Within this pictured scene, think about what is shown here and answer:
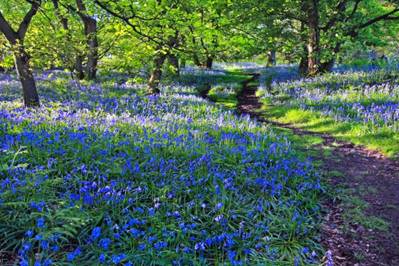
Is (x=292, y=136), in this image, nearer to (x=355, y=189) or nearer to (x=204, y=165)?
(x=355, y=189)

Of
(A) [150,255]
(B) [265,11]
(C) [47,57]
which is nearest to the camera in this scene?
(A) [150,255]

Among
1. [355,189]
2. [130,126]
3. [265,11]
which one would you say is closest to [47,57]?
[130,126]

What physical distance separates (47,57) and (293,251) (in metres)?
8.05

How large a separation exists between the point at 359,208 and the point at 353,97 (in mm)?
7500

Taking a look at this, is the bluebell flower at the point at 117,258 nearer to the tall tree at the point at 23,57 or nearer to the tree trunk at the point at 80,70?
the tall tree at the point at 23,57

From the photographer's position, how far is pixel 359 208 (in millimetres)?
5598

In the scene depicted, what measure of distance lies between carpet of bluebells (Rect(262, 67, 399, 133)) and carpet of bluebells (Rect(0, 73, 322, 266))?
328 cm

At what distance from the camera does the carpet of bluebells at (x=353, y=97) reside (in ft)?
31.6

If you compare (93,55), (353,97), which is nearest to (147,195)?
(353,97)

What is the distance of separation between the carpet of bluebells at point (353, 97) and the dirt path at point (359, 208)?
1.41 meters

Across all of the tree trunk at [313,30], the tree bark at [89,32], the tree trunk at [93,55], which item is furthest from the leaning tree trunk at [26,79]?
the tree trunk at [313,30]

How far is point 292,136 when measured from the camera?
31.9 ft

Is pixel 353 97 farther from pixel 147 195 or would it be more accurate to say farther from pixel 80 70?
pixel 80 70

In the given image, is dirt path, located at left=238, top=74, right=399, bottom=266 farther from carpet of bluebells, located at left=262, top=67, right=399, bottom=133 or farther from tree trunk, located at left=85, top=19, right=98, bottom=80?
tree trunk, located at left=85, top=19, right=98, bottom=80
